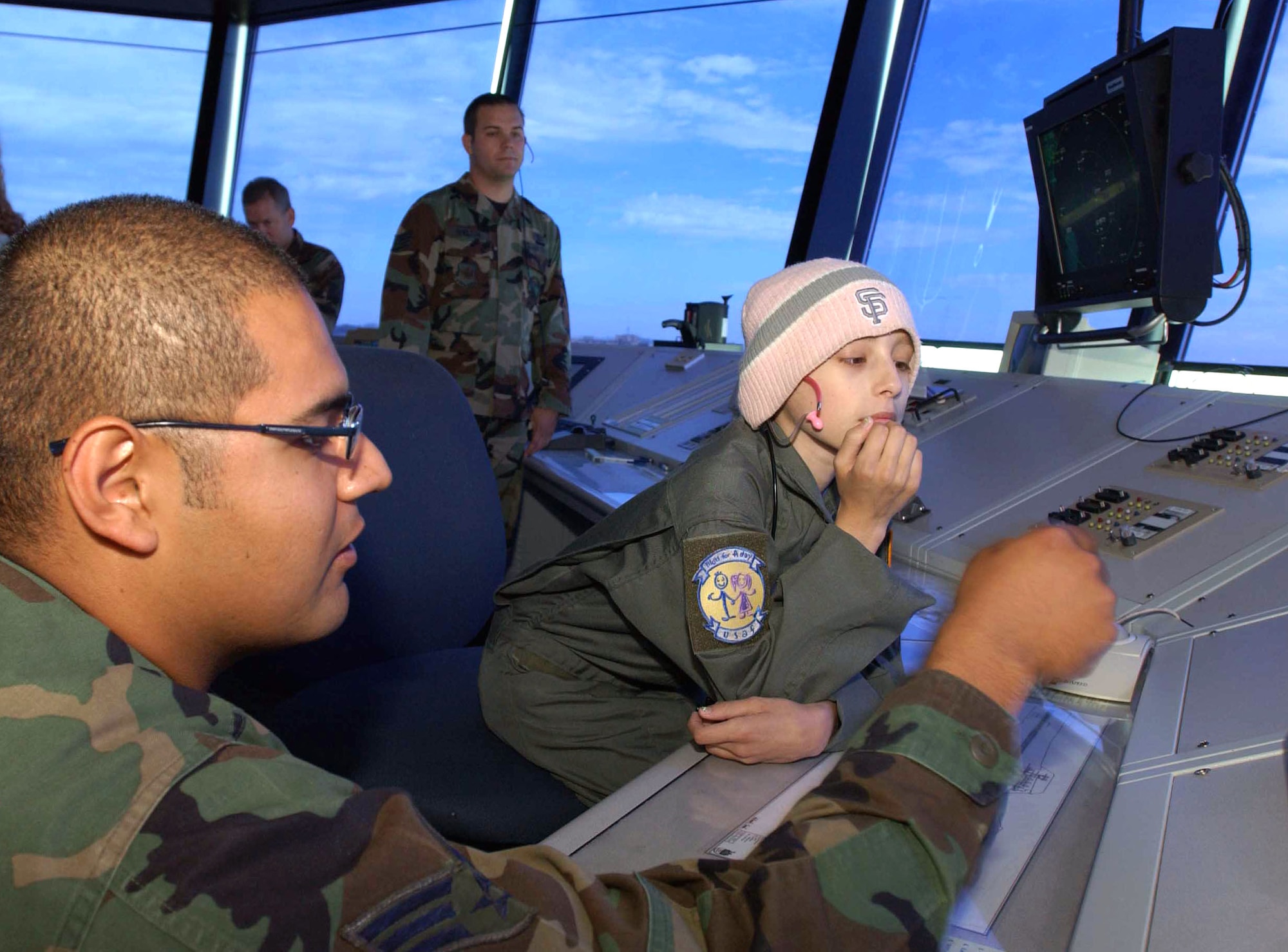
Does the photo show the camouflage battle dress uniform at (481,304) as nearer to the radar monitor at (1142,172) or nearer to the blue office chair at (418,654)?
the blue office chair at (418,654)

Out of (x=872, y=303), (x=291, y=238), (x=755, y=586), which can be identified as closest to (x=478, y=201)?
(x=291, y=238)

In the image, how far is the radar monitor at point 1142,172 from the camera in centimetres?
155

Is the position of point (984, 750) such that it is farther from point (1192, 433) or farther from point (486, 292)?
point (486, 292)

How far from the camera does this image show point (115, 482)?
0.57 metres

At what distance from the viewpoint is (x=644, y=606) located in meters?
1.08

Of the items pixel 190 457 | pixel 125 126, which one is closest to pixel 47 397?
pixel 190 457

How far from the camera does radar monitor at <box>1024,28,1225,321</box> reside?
1.55 metres

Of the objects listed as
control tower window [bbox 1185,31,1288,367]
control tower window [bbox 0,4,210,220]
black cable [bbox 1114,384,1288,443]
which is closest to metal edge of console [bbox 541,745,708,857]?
black cable [bbox 1114,384,1288,443]

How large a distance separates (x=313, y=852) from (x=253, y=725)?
12cm

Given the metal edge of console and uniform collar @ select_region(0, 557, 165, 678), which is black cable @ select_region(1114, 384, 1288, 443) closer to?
the metal edge of console

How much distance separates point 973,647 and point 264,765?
1.42 feet

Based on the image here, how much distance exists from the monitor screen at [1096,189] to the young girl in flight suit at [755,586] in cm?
67

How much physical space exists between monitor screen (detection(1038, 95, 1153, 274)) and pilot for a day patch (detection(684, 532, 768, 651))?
1.09 m

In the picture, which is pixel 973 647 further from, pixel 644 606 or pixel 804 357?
pixel 804 357
